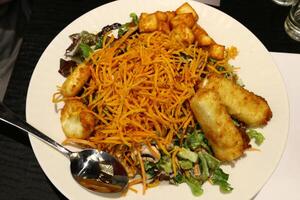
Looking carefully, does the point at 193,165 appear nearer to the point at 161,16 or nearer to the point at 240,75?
the point at 240,75

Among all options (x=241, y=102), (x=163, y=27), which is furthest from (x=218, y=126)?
(x=163, y=27)

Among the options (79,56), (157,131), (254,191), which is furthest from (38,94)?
(254,191)

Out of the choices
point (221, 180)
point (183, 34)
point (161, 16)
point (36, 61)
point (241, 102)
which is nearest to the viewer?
point (221, 180)

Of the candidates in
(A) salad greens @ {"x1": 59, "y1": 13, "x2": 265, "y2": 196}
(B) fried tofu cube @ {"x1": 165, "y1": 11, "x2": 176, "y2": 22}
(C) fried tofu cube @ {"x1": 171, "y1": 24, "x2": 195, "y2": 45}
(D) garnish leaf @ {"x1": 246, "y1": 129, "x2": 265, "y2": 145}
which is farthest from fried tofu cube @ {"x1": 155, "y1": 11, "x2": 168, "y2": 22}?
(D) garnish leaf @ {"x1": 246, "y1": 129, "x2": 265, "y2": 145}

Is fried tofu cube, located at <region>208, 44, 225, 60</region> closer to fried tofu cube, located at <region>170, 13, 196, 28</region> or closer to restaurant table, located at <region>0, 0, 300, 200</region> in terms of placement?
fried tofu cube, located at <region>170, 13, 196, 28</region>

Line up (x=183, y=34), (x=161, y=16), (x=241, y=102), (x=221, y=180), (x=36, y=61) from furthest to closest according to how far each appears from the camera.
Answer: (x=36, y=61) → (x=161, y=16) → (x=183, y=34) → (x=241, y=102) → (x=221, y=180)

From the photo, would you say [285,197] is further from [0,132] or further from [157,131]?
[0,132]
